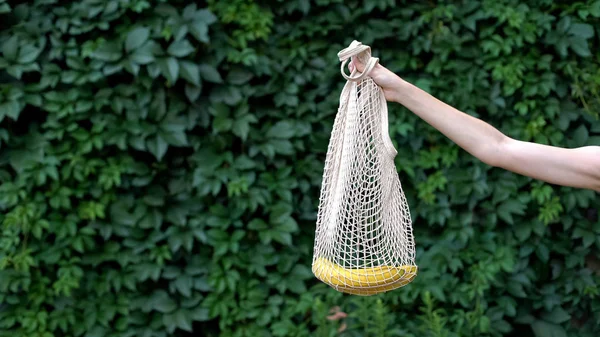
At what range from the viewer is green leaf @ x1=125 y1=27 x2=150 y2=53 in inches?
129

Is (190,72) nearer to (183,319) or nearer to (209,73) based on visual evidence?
(209,73)

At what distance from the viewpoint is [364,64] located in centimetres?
206

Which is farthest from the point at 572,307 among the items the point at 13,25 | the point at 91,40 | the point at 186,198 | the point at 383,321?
the point at 13,25

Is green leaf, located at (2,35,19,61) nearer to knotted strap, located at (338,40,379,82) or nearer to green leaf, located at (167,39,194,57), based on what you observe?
green leaf, located at (167,39,194,57)

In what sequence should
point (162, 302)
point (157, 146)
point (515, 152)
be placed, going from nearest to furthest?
point (515, 152) → point (157, 146) → point (162, 302)

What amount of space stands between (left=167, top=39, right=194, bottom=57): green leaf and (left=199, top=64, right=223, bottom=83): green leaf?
115 millimetres

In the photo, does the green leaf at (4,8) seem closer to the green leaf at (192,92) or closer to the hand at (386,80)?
the green leaf at (192,92)

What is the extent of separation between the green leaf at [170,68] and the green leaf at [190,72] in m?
0.04

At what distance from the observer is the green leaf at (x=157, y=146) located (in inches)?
131

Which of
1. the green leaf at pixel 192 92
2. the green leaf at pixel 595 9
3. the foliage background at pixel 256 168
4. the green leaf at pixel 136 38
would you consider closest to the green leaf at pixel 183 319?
the foliage background at pixel 256 168

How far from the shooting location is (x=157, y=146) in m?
3.36

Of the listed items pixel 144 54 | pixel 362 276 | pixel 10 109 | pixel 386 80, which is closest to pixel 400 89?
pixel 386 80

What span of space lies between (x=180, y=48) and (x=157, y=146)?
0.45 m

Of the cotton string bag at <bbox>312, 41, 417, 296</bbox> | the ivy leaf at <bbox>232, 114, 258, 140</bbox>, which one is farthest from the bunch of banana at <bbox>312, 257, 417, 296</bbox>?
the ivy leaf at <bbox>232, 114, 258, 140</bbox>
